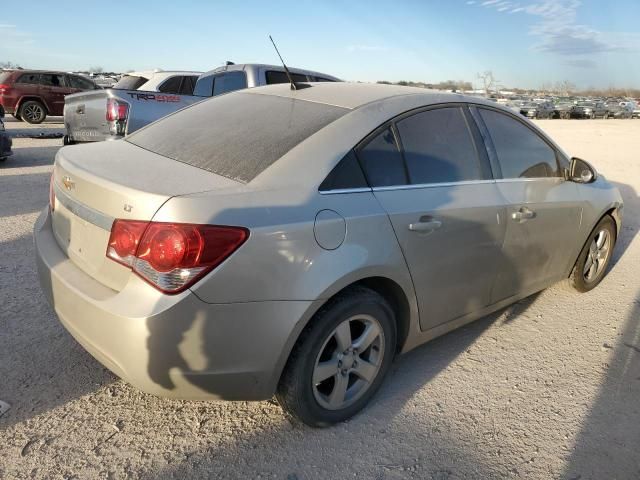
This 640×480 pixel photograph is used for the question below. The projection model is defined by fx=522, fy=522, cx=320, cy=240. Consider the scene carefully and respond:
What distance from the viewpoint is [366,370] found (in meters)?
2.70

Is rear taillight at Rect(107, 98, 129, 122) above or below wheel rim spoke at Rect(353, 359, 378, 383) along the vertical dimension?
above

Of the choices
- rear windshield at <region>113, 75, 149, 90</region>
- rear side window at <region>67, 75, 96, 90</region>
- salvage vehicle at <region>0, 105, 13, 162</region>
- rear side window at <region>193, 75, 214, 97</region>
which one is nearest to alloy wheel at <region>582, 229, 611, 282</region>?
rear side window at <region>193, 75, 214, 97</region>

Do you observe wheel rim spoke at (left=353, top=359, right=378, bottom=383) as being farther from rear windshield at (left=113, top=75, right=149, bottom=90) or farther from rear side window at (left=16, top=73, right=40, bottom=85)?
rear side window at (left=16, top=73, right=40, bottom=85)

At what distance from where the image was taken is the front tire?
2.38 metres

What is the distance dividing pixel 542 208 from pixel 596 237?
136 cm

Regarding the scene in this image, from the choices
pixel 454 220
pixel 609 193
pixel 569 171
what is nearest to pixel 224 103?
pixel 454 220

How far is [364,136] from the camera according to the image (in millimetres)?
2646

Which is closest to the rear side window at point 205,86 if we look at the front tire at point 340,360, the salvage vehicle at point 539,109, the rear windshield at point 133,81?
the rear windshield at point 133,81

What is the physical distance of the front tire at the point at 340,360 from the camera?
2.38m

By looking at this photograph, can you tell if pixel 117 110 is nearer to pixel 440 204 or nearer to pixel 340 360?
pixel 440 204

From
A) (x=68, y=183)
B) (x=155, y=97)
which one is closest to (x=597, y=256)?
(x=68, y=183)

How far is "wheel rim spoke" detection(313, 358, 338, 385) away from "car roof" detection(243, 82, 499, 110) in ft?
4.40

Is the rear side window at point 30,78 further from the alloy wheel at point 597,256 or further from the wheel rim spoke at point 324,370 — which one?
the wheel rim spoke at point 324,370

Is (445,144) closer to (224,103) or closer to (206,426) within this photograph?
(224,103)
